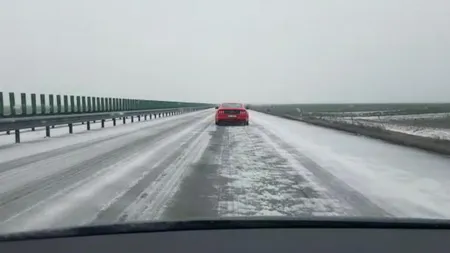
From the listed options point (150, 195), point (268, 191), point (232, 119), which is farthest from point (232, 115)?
point (150, 195)

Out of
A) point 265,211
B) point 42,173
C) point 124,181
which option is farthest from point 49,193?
point 265,211

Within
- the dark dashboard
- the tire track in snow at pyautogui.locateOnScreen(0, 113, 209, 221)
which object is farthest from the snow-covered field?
the dark dashboard

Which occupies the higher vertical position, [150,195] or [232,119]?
[150,195]

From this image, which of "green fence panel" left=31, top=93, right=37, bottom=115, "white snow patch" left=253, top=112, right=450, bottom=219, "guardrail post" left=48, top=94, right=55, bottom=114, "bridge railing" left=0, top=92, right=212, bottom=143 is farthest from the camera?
"guardrail post" left=48, top=94, right=55, bottom=114

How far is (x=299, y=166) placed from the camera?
10906mm

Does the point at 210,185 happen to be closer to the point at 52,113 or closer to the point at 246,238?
the point at 246,238

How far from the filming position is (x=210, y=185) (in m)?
8.28

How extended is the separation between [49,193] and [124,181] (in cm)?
144

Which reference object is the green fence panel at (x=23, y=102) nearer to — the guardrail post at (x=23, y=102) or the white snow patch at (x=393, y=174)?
the guardrail post at (x=23, y=102)

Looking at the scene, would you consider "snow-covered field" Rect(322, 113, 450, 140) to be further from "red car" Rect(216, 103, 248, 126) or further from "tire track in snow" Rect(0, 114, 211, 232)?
"tire track in snow" Rect(0, 114, 211, 232)

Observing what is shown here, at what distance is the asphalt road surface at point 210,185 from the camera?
244 inches

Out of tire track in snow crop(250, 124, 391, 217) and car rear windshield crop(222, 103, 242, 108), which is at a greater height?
car rear windshield crop(222, 103, 242, 108)

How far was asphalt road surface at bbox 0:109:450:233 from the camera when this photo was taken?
20.3ft

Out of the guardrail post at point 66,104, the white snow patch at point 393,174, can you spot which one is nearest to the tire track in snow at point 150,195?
the white snow patch at point 393,174
